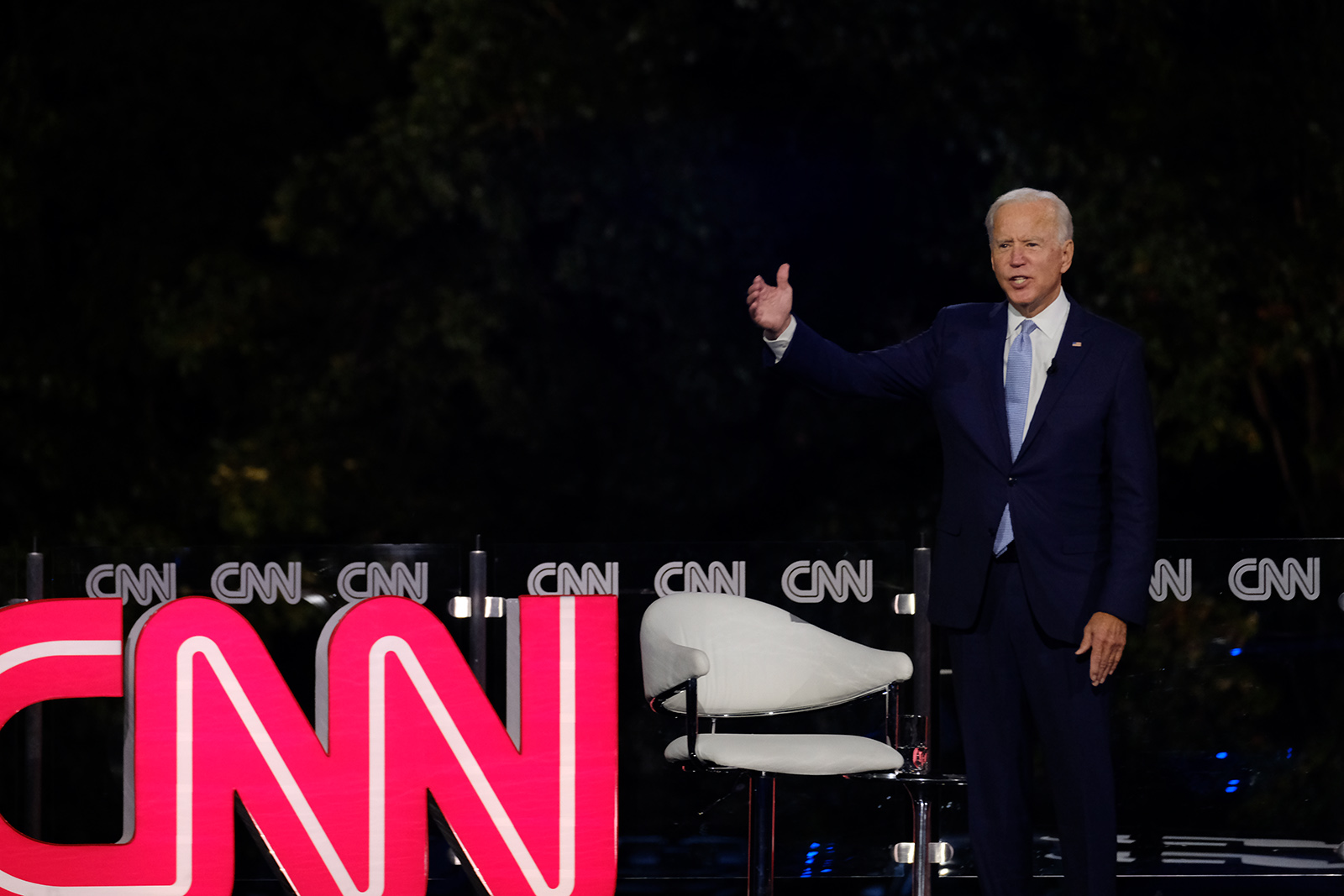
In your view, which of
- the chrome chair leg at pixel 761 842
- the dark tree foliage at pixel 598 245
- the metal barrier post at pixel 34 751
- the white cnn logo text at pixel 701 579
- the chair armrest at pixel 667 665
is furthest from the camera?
the dark tree foliage at pixel 598 245

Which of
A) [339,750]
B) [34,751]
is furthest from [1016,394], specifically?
[34,751]

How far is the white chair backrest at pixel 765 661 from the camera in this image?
3.30 meters

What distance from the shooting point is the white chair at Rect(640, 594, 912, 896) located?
10.2 ft

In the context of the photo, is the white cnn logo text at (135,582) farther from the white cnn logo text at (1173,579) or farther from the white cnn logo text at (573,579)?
the white cnn logo text at (1173,579)

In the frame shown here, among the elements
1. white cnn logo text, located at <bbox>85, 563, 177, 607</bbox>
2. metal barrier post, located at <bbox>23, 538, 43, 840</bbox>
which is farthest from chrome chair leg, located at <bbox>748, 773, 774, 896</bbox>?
metal barrier post, located at <bbox>23, 538, 43, 840</bbox>

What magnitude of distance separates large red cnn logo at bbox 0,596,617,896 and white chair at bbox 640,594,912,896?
0.15m

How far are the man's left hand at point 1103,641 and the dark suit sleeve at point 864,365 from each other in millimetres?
538

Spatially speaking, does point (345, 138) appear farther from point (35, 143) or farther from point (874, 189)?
point (874, 189)

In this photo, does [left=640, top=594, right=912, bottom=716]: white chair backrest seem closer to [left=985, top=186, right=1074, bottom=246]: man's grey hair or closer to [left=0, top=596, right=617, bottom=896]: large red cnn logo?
[left=0, top=596, right=617, bottom=896]: large red cnn logo

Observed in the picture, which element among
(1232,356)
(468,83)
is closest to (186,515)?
(468,83)

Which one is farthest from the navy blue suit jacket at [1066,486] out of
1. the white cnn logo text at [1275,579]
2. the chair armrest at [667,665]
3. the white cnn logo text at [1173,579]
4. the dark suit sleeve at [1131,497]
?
the white cnn logo text at [1275,579]

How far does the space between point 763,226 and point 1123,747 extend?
5.24m

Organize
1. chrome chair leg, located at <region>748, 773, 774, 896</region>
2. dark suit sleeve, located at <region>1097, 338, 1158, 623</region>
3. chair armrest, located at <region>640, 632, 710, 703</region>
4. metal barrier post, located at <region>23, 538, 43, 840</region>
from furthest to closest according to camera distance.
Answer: metal barrier post, located at <region>23, 538, 43, 840</region> < chrome chair leg, located at <region>748, 773, 774, 896</region> < chair armrest, located at <region>640, 632, 710, 703</region> < dark suit sleeve, located at <region>1097, 338, 1158, 623</region>

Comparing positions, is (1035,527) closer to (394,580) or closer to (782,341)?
(782,341)
